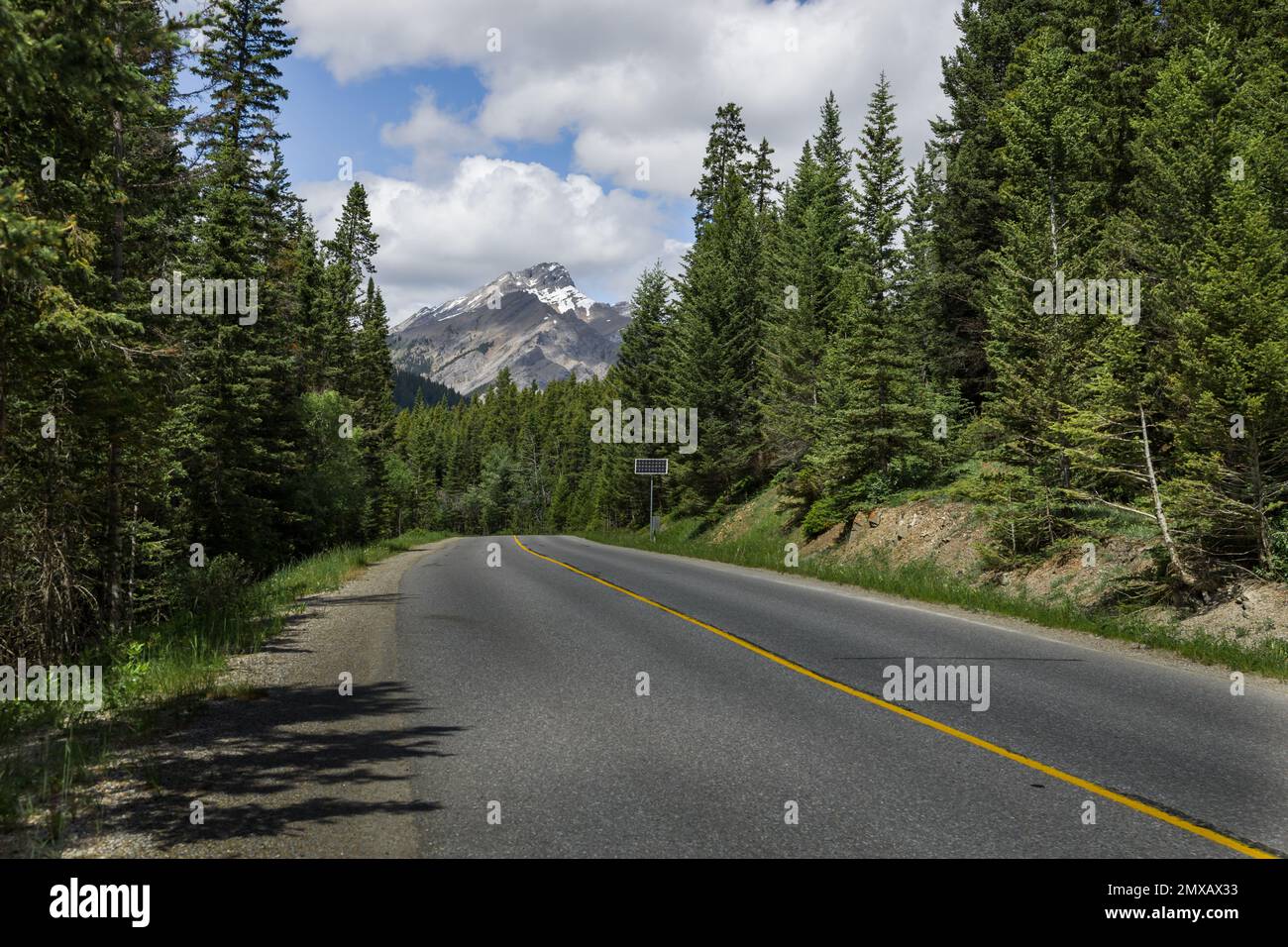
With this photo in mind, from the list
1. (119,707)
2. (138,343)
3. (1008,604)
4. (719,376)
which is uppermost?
(719,376)

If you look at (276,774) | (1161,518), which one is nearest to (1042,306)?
(1161,518)

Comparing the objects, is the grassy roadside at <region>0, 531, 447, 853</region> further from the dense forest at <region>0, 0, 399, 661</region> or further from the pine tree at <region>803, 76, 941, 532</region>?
the pine tree at <region>803, 76, 941, 532</region>

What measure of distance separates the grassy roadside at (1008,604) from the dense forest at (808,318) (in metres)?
1.52

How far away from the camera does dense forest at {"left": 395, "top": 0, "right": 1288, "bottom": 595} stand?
1145 centimetres

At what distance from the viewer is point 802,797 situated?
493 cm

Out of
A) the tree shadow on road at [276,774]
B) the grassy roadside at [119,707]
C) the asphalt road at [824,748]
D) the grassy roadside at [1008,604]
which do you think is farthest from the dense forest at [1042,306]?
the grassy roadside at [119,707]

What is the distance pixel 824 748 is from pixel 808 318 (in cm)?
3103

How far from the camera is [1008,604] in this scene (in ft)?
44.7

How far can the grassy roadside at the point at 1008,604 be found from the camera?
9.34 m

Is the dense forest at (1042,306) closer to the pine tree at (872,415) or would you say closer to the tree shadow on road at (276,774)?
the pine tree at (872,415)

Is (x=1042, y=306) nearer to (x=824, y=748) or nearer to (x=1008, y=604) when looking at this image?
(x=1008, y=604)
